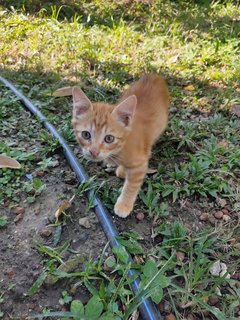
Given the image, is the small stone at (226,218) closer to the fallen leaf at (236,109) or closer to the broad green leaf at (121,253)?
the broad green leaf at (121,253)

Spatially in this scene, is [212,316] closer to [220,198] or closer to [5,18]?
[220,198]

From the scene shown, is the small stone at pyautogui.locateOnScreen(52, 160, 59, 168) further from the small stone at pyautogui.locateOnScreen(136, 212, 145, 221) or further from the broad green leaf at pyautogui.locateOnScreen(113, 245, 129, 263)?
the broad green leaf at pyautogui.locateOnScreen(113, 245, 129, 263)

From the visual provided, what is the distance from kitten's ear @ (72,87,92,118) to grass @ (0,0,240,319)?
531mm

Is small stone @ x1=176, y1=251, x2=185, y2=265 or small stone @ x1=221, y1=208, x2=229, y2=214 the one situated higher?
small stone @ x1=221, y1=208, x2=229, y2=214

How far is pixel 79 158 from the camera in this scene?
316 centimetres

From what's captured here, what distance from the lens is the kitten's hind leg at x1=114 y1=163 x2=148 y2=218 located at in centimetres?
263

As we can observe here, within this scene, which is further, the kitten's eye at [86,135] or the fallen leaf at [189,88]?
the fallen leaf at [189,88]

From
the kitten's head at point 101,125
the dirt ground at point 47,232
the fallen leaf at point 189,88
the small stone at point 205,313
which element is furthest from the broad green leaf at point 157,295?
the fallen leaf at point 189,88

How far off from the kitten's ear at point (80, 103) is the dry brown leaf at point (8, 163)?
0.62 meters

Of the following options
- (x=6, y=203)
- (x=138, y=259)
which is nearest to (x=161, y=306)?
(x=138, y=259)

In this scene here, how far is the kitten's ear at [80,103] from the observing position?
2.56m

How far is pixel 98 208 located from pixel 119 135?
0.52 meters

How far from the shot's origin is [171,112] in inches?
151

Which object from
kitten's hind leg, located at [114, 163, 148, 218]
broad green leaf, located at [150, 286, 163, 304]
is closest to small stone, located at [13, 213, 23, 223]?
kitten's hind leg, located at [114, 163, 148, 218]
